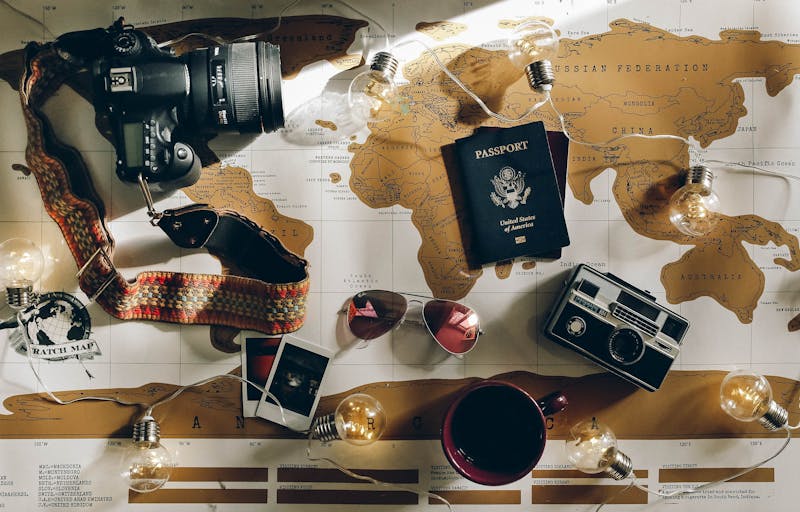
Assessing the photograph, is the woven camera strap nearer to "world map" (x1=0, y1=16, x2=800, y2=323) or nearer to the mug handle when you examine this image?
"world map" (x1=0, y1=16, x2=800, y2=323)

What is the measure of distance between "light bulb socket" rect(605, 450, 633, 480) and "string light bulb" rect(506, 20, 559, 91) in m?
0.83

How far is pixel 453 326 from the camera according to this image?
127 centimetres

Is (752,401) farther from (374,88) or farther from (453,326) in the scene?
(374,88)

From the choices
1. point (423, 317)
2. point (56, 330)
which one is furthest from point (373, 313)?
point (56, 330)

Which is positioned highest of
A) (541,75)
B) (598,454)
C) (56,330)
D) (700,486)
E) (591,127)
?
(541,75)

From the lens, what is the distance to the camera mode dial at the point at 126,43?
114 centimetres

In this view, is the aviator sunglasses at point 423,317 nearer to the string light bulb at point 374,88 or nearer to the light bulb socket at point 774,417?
the string light bulb at point 374,88

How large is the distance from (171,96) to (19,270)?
1.76ft

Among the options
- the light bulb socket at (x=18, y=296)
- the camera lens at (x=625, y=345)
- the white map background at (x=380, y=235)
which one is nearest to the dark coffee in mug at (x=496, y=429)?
the white map background at (x=380, y=235)

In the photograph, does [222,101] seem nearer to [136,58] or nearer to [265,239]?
[136,58]

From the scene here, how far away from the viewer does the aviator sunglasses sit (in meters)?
1.27

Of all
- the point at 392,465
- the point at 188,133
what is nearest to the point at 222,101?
the point at 188,133

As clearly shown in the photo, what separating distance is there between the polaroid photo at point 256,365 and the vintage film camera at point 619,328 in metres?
0.65

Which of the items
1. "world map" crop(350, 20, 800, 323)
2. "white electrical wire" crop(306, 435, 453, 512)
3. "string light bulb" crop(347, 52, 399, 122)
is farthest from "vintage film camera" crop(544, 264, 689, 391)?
"string light bulb" crop(347, 52, 399, 122)
